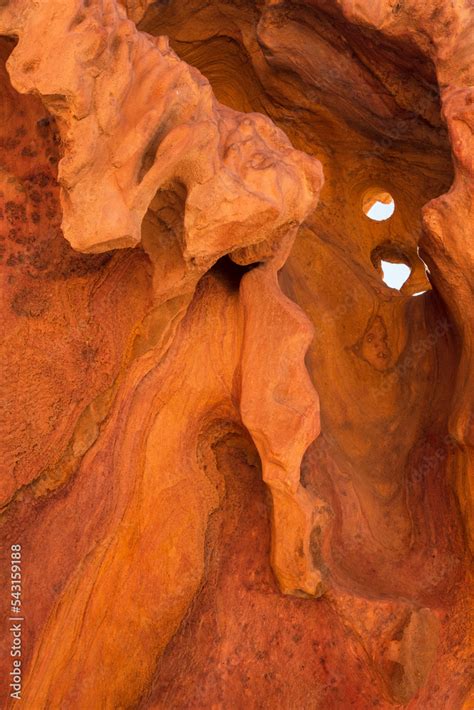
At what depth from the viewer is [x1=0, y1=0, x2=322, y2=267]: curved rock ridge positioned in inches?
66.2

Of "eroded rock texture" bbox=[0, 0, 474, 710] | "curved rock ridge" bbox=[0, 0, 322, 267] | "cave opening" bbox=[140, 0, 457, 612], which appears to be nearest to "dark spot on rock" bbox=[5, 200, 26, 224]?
"eroded rock texture" bbox=[0, 0, 474, 710]

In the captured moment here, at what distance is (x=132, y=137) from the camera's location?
1.81 meters

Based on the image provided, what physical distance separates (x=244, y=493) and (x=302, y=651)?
56cm

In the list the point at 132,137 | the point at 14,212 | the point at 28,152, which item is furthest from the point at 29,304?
the point at 132,137

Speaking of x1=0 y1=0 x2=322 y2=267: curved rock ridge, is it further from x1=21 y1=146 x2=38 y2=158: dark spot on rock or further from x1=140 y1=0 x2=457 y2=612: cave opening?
x1=140 y1=0 x2=457 y2=612: cave opening

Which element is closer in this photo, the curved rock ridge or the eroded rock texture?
the curved rock ridge

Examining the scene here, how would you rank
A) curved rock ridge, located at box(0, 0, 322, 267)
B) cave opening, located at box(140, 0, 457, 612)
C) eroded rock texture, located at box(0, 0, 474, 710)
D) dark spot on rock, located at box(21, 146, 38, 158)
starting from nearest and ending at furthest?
curved rock ridge, located at box(0, 0, 322, 267), eroded rock texture, located at box(0, 0, 474, 710), dark spot on rock, located at box(21, 146, 38, 158), cave opening, located at box(140, 0, 457, 612)

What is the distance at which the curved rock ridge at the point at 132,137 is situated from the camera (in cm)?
168

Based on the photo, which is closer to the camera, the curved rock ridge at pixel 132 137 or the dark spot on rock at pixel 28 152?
the curved rock ridge at pixel 132 137

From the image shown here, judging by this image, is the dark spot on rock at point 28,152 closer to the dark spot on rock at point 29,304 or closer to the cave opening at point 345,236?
the dark spot on rock at point 29,304

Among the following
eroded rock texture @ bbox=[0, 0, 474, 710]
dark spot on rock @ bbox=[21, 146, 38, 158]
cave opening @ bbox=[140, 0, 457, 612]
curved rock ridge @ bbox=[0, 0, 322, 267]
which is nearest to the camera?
curved rock ridge @ bbox=[0, 0, 322, 267]

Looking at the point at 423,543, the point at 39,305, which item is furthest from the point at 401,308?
the point at 39,305

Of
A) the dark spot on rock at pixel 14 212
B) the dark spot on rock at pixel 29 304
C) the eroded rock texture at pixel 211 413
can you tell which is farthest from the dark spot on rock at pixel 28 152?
the dark spot on rock at pixel 29 304

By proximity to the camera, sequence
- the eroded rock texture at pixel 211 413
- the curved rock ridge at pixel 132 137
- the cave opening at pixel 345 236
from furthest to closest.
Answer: the cave opening at pixel 345 236
the eroded rock texture at pixel 211 413
the curved rock ridge at pixel 132 137
